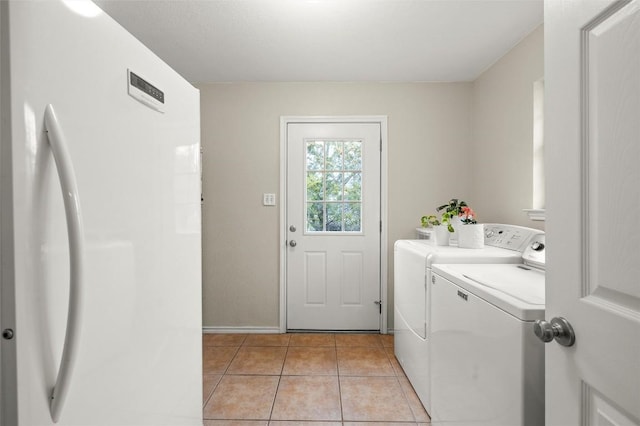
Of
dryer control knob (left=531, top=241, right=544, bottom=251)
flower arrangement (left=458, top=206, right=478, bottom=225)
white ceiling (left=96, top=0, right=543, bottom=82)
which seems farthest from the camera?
flower arrangement (left=458, top=206, right=478, bottom=225)

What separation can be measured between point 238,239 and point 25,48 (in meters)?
2.48

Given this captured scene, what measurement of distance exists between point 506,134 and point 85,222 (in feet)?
8.59

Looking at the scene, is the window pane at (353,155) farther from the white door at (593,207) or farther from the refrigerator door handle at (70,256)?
the refrigerator door handle at (70,256)

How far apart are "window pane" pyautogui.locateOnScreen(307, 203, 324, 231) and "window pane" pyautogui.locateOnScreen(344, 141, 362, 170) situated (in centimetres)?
45

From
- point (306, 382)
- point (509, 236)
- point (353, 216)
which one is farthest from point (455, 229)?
point (306, 382)

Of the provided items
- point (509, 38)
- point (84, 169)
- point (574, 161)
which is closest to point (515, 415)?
point (574, 161)

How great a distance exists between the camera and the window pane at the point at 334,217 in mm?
3006

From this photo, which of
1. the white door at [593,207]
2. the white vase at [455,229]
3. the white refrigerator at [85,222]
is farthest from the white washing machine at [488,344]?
the white refrigerator at [85,222]

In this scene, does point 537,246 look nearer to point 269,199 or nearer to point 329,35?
point 329,35

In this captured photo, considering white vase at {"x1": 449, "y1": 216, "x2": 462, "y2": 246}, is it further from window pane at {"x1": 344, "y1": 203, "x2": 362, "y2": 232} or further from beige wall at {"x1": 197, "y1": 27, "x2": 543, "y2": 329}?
window pane at {"x1": 344, "y1": 203, "x2": 362, "y2": 232}

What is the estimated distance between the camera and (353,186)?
300 centimetres

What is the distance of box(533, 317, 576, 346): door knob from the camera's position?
0.66m

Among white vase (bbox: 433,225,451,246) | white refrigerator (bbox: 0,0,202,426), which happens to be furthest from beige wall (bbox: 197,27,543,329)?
white refrigerator (bbox: 0,0,202,426)

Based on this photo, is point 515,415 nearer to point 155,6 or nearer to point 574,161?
point 574,161
